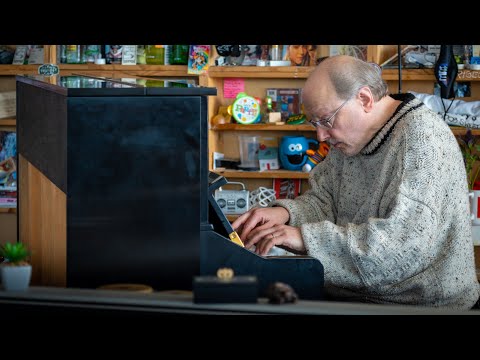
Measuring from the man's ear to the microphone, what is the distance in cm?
293

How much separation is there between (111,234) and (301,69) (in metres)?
3.87

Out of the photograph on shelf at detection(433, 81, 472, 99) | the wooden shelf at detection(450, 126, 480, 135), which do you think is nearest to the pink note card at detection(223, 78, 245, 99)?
the photograph on shelf at detection(433, 81, 472, 99)

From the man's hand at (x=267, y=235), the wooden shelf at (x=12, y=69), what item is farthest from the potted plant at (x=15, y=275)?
the wooden shelf at (x=12, y=69)

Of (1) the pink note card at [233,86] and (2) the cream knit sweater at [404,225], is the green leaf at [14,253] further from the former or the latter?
(1) the pink note card at [233,86]

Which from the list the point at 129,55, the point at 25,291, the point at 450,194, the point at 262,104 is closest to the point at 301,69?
the point at 262,104

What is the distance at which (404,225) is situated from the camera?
2.16 m

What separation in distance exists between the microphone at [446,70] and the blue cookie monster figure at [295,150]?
3.09ft

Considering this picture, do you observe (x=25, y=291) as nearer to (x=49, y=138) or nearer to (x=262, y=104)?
(x=49, y=138)

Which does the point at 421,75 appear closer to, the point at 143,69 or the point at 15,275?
the point at 143,69

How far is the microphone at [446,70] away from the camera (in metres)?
5.23

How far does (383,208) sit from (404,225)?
0.19 meters

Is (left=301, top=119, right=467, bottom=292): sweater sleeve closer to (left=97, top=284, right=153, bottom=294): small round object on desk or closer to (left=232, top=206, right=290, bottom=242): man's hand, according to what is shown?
(left=232, top=206, right=290, bottom=242): man's hand

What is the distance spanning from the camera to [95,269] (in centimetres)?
178

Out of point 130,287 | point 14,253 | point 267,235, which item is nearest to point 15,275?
point 14,253
